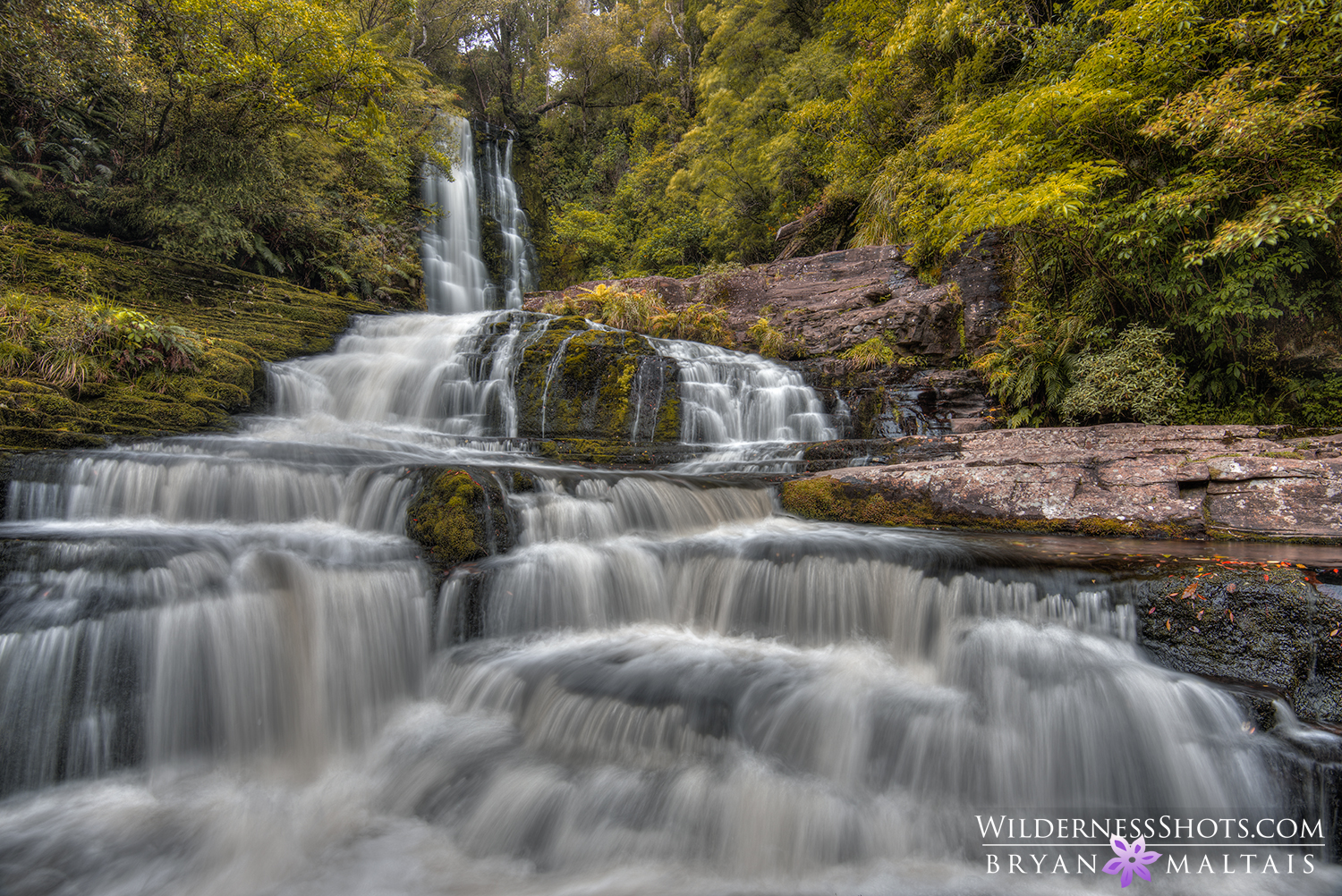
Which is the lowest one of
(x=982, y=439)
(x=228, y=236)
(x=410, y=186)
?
(x=982, y=439)

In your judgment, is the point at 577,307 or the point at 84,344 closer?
the point at 84,344

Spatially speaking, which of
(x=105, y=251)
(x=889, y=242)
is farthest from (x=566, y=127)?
(x=105, y=251)

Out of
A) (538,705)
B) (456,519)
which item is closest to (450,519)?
(456,519)

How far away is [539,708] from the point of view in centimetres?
356

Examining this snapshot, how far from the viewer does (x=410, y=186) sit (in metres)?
17.8

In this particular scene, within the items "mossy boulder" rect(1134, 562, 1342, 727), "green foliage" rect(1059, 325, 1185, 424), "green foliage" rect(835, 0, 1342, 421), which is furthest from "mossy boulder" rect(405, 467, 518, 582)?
"green foliage" rect(1059, 325, 1185, 424)

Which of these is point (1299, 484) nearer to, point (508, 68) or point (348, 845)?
point (348, 845)

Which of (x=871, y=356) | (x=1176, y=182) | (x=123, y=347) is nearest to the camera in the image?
(x=1176, y=182)

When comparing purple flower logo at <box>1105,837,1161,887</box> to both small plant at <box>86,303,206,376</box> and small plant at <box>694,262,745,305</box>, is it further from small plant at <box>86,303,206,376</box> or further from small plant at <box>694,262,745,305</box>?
small plant at <box>694,262,745,305</box>

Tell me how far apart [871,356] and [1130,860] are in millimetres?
8703

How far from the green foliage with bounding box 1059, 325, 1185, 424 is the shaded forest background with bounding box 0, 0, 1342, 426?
0.12ft

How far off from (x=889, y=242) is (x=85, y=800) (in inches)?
583

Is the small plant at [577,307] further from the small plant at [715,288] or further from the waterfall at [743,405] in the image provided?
the waterfall at [743,405]

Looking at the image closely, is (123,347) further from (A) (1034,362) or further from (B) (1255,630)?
(A) (1034,362)
